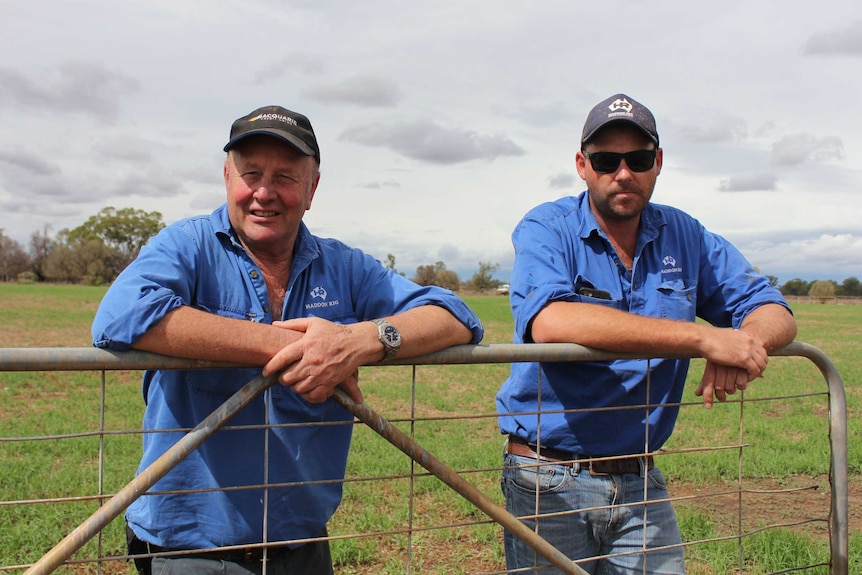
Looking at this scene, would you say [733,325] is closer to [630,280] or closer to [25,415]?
[630,280]

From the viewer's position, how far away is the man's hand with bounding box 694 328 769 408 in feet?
8.05

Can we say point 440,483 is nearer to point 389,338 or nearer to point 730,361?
point 730,361

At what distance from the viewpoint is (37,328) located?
2197 centimetres

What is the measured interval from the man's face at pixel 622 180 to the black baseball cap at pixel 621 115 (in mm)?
30

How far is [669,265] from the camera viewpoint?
2.93 meters

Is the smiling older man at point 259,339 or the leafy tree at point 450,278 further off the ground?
the leafy tree at point 450,278

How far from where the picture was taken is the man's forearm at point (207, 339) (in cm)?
190

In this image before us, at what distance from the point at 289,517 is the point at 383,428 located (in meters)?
0.59

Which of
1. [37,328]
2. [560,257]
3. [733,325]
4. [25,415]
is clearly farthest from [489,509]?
[37,328]

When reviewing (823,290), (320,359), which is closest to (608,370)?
(320,359)

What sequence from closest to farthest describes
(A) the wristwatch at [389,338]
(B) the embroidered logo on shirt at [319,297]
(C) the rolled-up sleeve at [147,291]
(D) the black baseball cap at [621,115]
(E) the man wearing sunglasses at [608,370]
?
(C) the rolled-up sleeve at [147,291]
(A) the wristwatch at [389,338]
(B) the embroidered logo on shirt at [319,297]
(E) the man wearing sunglasses at [608,370]
(D) the black baseball cap at [621,115]

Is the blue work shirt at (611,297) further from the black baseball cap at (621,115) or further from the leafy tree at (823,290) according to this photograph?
the leafy tree at (823,290)

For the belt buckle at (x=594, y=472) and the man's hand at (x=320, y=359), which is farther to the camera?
the belt buckle at (x=594, y=472)

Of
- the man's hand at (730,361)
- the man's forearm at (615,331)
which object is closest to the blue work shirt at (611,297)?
the man's forearm at (615,331)
